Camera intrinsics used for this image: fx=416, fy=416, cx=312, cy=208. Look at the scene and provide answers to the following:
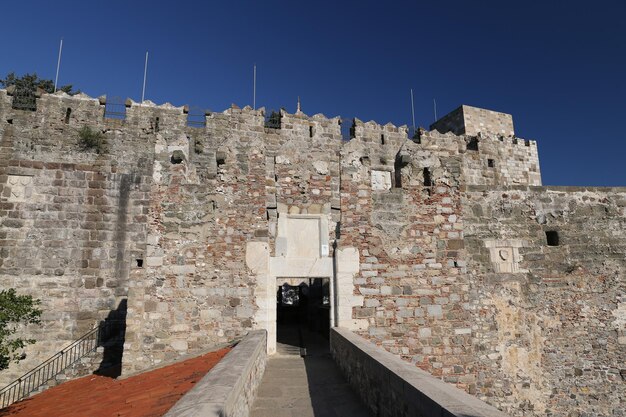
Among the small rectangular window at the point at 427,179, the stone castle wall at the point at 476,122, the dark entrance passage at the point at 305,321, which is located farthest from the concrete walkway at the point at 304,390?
the stone castle wall at the point at 476,122

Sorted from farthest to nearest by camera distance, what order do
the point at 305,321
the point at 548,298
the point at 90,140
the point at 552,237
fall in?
the point at 305,321 → the point at 90,140 → the point at 552,237 → the point at 548,298

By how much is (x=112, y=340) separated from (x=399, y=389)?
34.4 ft

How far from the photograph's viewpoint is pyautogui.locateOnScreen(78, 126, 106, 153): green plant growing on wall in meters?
13.0

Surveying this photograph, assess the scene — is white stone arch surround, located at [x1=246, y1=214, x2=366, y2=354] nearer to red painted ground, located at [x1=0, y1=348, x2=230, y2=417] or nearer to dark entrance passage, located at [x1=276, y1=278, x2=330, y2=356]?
dark entrance passage, located at [x1=276, y1=278, x2=330, y2=356]

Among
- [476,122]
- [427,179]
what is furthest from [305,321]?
[476,122]

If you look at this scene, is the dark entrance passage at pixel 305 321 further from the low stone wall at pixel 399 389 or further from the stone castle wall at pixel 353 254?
the low stone wall at pixel 399 389

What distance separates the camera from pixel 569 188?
33.8 ft

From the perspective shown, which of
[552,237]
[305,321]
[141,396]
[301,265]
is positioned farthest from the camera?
[305,321]

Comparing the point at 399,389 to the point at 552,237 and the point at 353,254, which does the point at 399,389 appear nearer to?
the point at 353,254

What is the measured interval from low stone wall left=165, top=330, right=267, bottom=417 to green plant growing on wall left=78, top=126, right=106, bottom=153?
390 inches

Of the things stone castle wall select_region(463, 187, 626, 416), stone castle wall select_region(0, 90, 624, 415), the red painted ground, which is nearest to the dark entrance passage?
stone castle wall select_region(0, 90, 624, 415)

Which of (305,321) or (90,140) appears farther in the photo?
(305,321)

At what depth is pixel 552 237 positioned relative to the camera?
10.0 metres

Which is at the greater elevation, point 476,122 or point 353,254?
point 476,122
